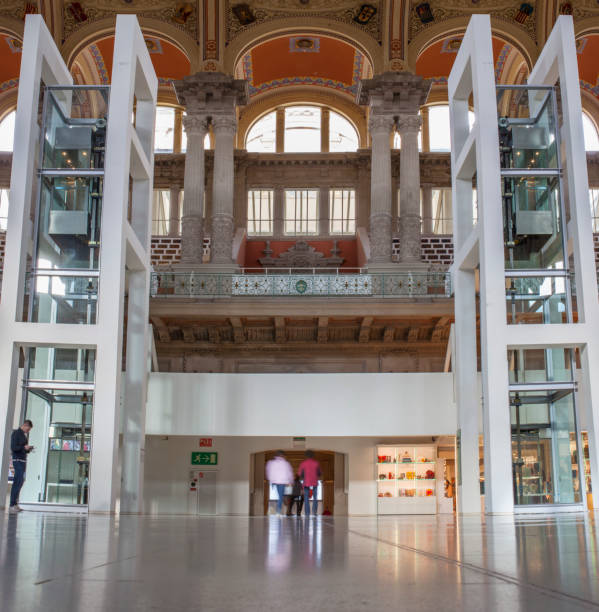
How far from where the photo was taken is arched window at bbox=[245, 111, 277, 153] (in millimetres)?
32250

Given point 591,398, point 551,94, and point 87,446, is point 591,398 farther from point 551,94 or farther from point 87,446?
point 87,446

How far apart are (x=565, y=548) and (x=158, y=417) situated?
13474 millimetres

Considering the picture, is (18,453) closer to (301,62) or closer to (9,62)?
(9,62)

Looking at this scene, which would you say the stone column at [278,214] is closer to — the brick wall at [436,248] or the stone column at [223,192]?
the brick wall at [436,248]

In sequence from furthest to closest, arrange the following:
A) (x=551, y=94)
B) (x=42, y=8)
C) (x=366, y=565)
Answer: (x=42, y=8) → (x=551, y=94) → (x=366, y=565)

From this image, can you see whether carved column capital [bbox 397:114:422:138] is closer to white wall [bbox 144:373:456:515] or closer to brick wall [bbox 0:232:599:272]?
brick wall [bbox 0:232:599:272]

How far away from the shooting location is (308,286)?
20859 millimetres

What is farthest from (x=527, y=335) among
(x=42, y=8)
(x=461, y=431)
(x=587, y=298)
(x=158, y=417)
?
(x=42, y=8)

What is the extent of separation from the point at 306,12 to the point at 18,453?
63.5ft

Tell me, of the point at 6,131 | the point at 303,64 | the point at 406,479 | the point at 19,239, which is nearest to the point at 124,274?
the point at 19,239

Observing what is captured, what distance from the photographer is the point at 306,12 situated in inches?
1008

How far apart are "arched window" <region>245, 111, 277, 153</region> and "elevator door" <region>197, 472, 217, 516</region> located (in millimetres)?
17423

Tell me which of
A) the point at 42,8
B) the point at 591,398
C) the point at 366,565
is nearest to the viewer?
the point at 366,565

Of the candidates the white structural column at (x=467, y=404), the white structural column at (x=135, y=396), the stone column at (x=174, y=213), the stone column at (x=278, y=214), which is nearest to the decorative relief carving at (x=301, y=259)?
the stone column at (x=278, y=214)
